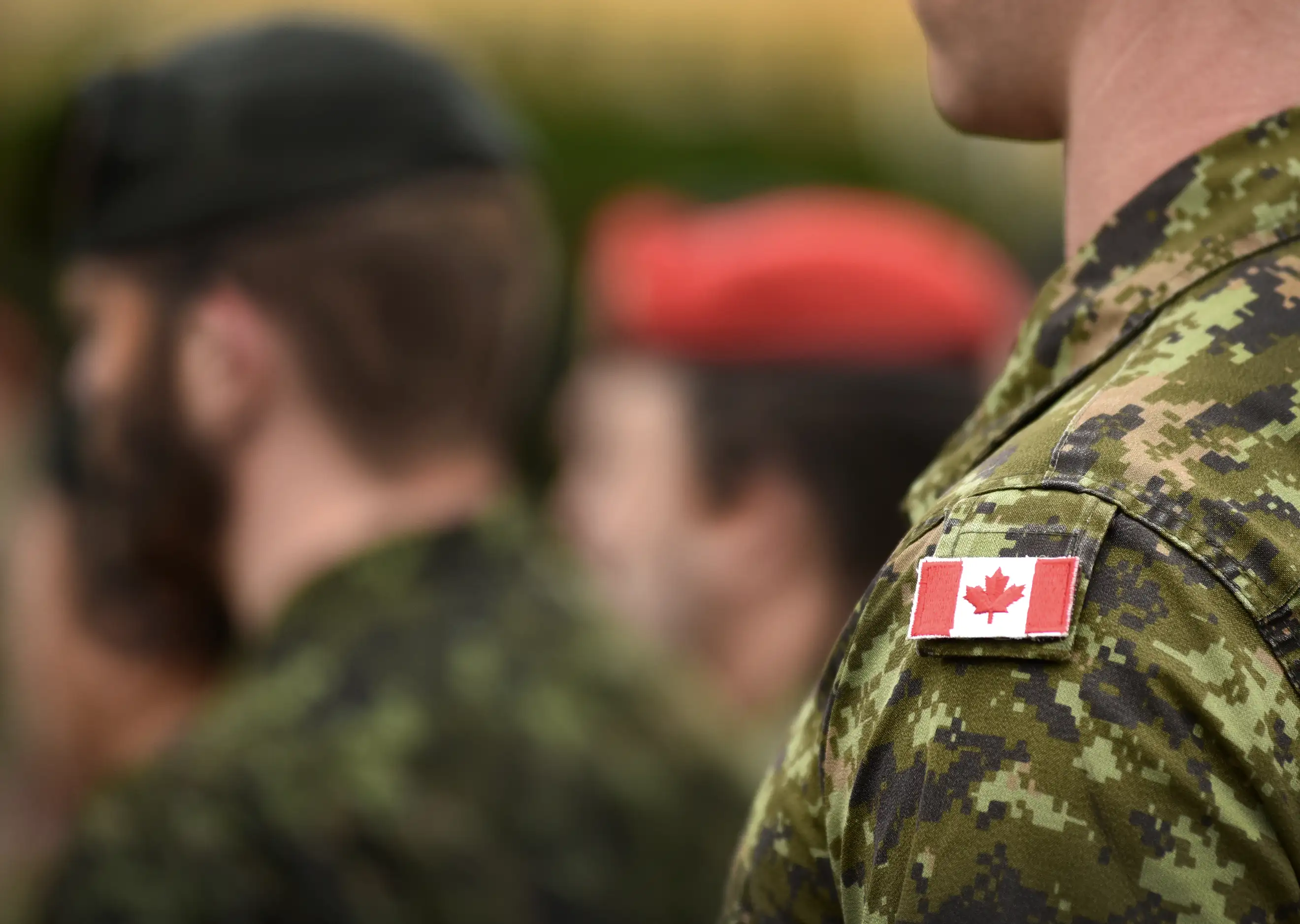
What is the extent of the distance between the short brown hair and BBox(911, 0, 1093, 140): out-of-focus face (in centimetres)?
144

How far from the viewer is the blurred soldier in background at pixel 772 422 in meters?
3.56

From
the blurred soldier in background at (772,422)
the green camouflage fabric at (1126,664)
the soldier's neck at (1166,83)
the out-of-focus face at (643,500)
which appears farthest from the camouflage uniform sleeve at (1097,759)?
the out-of-focus face at (643,500)

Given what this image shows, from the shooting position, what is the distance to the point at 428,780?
2.41 metres

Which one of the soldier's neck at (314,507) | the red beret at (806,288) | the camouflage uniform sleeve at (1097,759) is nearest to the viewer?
the camouflage uniform sleeve at (1097,759)

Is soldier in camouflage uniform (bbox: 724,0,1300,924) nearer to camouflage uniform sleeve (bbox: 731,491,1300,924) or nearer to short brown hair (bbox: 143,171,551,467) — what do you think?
camouflage uniform sleeve (bbox: 731,491,1300,924)

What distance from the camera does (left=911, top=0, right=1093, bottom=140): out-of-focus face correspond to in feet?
4.05

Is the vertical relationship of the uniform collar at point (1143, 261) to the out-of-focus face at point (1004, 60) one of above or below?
below

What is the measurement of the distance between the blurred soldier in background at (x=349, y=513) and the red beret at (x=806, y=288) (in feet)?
3.70

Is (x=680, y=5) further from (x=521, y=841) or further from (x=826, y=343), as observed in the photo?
(x=521, y=841)

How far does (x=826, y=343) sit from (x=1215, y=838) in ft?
9.68

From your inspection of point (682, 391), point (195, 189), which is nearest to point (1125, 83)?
point (195, 189)

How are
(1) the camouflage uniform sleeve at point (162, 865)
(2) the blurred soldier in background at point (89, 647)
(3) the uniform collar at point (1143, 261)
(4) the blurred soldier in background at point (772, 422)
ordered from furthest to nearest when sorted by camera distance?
(4) the blurred soldier in background at point (772, 422), (2) the blurred soldier in background at point (89, 647), (1) the camouflage uniform sleeve at point (162, 865), (3) the uniform collar at point (1143, 261)

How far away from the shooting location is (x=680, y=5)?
755 centimetres

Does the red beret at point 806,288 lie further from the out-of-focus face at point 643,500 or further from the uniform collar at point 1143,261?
the uniform collar at point 1143,261
